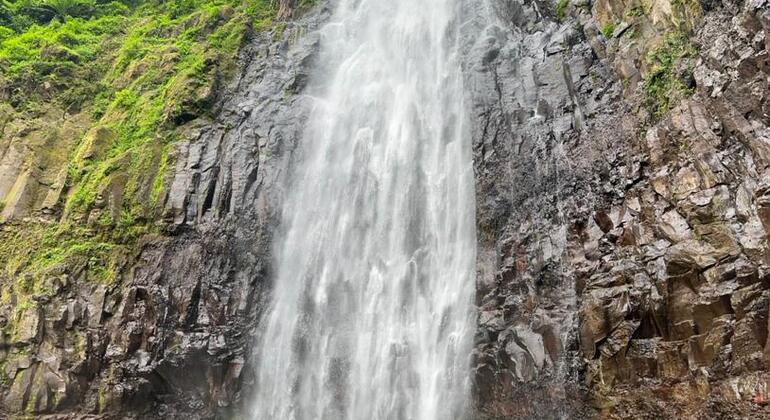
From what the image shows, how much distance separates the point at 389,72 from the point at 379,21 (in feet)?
14.5

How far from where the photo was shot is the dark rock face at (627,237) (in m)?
9.34

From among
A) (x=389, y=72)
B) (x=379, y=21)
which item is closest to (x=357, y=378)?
(x=389, y=72)

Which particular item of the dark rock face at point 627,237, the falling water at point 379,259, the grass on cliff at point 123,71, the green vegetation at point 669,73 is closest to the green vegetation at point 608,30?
the dark rock face at point 627,237

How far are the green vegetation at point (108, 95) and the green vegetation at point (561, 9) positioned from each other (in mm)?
11963

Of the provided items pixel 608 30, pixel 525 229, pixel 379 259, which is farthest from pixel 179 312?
pixel 608 30

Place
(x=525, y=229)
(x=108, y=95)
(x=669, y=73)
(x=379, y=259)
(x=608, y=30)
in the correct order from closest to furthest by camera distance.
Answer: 1. (x=669, y=73)
2. (x=525, y=229)
3. (x=608, y=30)
4. (x=379, y=259)
5. (x=108, y=95)

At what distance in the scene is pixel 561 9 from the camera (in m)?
16.7

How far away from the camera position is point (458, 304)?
44.2 ft

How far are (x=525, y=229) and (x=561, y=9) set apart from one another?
25.6 feet

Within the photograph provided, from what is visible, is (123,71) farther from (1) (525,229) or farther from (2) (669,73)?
(2) (669,73)

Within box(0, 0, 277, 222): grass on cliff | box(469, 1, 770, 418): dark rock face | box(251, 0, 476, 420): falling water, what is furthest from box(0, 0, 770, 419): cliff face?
box(251, 0, 476, 420): falling water

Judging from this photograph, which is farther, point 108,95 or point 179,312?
point 108,95

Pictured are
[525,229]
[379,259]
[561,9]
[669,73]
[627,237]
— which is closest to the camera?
[627,237]

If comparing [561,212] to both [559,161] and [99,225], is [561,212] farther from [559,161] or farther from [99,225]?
[99,225]
